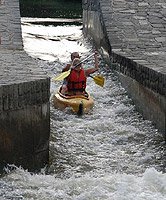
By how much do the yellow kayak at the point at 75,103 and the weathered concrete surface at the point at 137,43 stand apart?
107cm

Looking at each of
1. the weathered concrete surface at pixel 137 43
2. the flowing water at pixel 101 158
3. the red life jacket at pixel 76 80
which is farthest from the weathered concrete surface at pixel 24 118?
the red life jacket at pixel 76 80

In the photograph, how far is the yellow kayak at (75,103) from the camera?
376 inches

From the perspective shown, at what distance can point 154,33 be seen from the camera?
1331 centimetres

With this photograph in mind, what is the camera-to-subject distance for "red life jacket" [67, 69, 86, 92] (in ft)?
32.1

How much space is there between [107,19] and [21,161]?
26.6 ft

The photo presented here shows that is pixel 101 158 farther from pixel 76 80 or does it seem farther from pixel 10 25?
pixel 10 25

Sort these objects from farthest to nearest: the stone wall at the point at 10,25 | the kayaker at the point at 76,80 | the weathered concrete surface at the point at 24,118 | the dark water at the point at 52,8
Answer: the dark water at the point at 52,8
the stone wall at the point at 10,25
the kayaker at the point at 76,80
the weathered concrete surface at the point at 24,118

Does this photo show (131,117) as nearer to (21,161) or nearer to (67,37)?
(21,161)

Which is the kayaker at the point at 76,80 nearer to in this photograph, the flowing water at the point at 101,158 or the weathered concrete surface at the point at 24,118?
the flowing water at the point at 101,158

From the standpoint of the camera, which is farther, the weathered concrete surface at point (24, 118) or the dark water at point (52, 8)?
the dark water at point (52, 8)

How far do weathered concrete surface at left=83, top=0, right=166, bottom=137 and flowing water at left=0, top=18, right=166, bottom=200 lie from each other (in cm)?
41

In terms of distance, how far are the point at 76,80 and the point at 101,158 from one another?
2719 mm

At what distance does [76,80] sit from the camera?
9812 mm

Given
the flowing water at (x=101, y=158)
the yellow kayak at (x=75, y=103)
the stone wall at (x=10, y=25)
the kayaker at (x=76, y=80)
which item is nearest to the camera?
the flowing water at (x=101, y=158)
